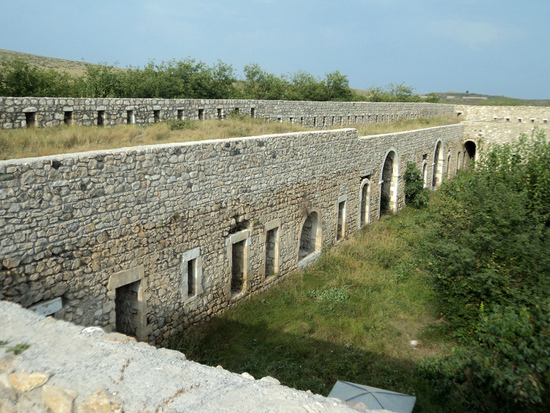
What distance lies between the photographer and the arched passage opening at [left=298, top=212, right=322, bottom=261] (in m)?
12.6

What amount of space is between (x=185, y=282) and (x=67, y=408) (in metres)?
4.75

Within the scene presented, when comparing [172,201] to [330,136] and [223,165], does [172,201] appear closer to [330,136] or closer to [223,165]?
[223,165]

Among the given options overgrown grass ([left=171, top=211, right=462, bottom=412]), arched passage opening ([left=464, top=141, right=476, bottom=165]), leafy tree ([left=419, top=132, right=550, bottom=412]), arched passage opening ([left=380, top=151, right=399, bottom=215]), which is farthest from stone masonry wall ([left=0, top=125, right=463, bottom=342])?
arched passage opening ([left=464, top=141, right=476, bottom=165])

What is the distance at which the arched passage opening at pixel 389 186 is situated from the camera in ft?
60.0

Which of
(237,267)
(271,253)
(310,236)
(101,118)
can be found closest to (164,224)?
(237,267)

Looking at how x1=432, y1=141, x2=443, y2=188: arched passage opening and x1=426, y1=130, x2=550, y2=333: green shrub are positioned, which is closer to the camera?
x1=426, y1=130, x2=550, y2=333: green shrub

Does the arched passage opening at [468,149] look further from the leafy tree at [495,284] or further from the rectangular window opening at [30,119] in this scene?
the rectangular window opening at [30,119]

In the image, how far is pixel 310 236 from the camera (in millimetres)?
12703

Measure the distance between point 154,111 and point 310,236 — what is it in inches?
215

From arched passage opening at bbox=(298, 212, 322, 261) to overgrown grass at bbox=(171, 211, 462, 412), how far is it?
0.67 m

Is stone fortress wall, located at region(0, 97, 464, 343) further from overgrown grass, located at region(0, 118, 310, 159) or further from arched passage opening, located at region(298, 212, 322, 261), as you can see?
overgrown grass, located at region(0, 118, 310, 159)

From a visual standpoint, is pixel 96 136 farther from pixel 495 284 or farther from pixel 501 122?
pixel 501 122

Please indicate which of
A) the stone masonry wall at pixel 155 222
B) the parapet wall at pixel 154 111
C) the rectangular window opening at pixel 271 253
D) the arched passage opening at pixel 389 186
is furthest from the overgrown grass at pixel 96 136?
the arched passage opening at pixel 389 186

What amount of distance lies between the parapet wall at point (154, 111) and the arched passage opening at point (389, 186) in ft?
11.1
